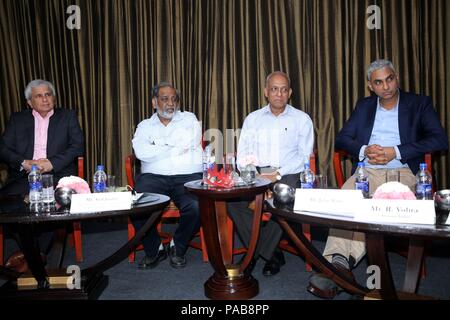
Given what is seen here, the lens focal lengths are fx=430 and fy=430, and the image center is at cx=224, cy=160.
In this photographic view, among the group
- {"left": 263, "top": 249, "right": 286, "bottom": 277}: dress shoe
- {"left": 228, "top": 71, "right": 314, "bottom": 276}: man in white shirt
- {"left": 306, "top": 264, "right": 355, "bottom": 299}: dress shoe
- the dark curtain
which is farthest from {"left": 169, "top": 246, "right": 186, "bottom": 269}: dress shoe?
the dark curtain

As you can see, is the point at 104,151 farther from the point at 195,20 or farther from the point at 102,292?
the point at 102,292

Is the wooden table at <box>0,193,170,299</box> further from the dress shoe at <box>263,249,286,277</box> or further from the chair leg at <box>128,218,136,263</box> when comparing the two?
the dress shoe at <box>263,249,286,277</box>

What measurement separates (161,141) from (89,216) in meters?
1.49

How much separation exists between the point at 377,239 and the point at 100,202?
1.19 metres

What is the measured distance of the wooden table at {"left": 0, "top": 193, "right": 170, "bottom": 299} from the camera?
6.03 feet

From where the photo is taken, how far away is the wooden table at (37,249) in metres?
1.84

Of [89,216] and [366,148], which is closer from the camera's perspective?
[89,216]

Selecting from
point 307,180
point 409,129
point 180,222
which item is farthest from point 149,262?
point 409,129

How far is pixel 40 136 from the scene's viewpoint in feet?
10.8

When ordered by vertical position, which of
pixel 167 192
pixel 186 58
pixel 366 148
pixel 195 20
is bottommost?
pixel 167 192

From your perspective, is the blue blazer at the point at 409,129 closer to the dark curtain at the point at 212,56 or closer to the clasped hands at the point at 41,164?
the dark curtain at the point at 212,56
